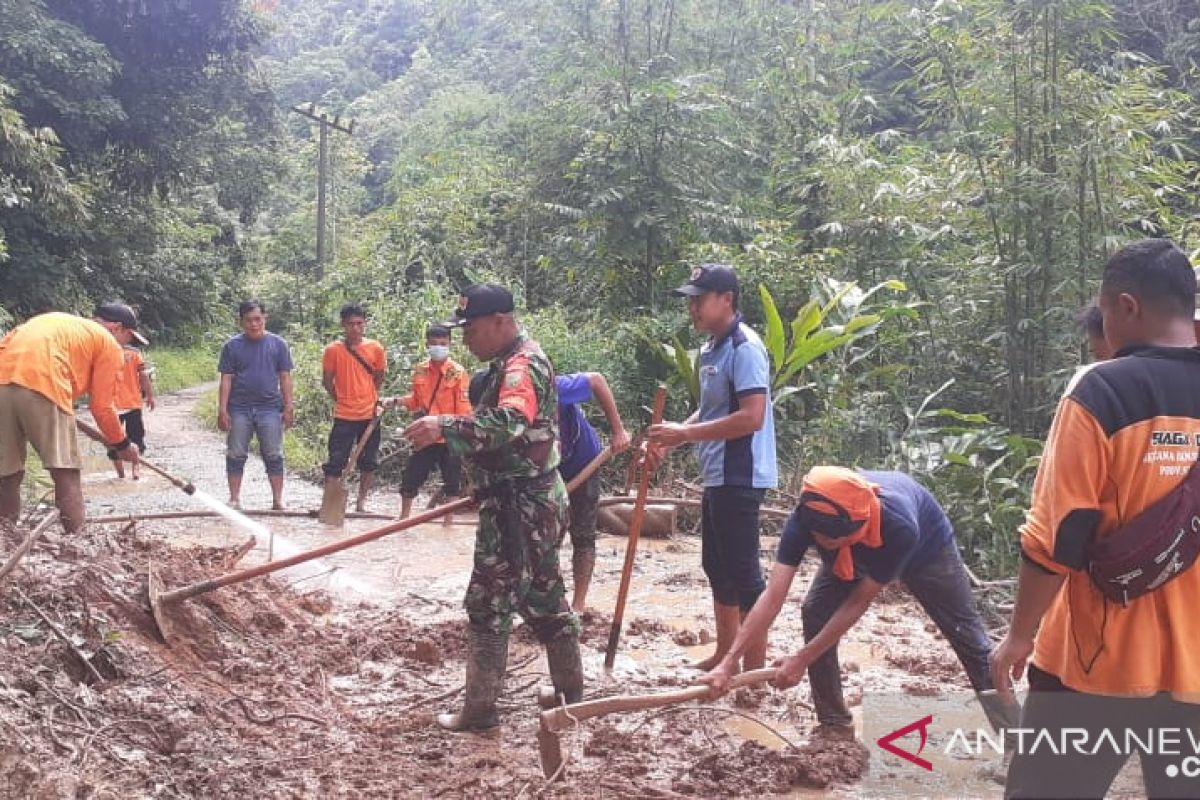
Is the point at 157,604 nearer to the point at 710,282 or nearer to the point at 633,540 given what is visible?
the point at 633,540

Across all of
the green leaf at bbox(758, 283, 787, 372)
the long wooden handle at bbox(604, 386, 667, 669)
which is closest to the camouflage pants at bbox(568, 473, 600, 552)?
the long wooden handle at bbox(604, 386, 667, 669)

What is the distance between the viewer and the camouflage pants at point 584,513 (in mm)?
5727

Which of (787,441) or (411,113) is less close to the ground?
(411,113)

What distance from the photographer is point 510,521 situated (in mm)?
4094

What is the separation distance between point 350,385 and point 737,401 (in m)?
5.13

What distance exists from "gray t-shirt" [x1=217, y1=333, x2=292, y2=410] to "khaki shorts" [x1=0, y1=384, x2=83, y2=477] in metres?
3.06

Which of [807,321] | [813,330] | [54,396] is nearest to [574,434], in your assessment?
[54,396]

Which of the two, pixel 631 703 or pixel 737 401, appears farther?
pixel 737 401

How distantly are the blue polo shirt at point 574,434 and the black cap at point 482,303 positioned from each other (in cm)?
157

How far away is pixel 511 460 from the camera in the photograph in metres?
4.04

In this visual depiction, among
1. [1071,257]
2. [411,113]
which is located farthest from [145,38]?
[411,113]

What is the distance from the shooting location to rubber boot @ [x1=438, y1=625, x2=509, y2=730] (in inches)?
163

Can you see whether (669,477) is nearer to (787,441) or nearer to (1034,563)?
(787,441)

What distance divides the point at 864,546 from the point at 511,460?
1411 mm
